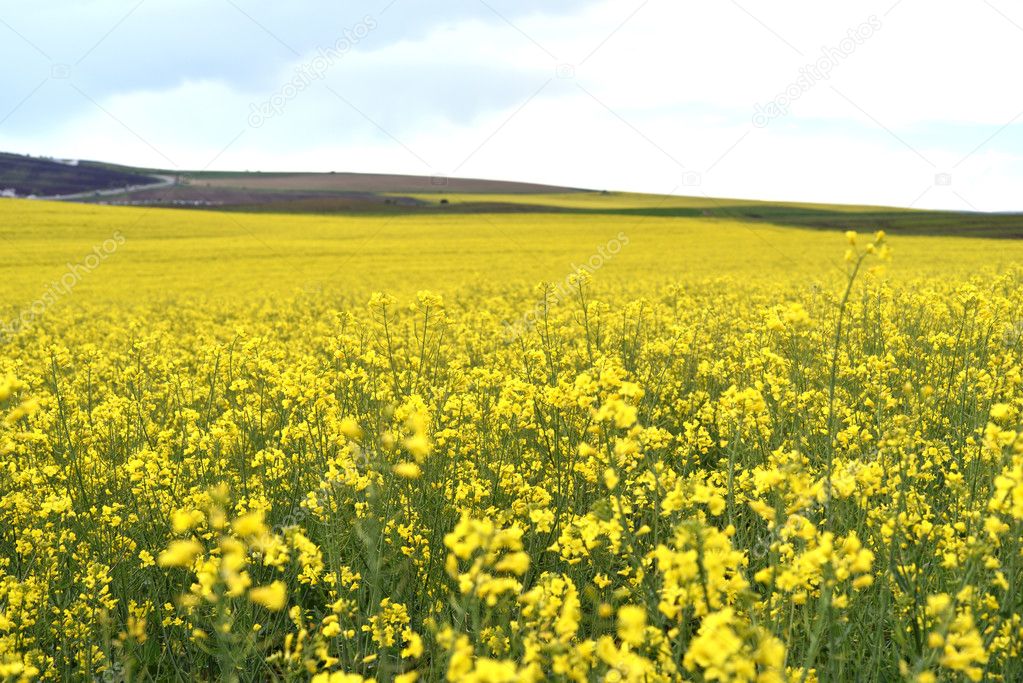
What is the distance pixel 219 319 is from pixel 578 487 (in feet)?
42.0

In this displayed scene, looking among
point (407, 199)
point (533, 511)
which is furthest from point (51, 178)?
point (533, 511)

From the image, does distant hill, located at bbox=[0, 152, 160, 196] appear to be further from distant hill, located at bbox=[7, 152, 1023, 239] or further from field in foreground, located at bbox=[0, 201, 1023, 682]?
field in foreground, located at bbox=[0, 201, 1023, 682]

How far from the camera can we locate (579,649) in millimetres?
1720

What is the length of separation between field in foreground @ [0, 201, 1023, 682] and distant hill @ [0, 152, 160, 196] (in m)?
69.4

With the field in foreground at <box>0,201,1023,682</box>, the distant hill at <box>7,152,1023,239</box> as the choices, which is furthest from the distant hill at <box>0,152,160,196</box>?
the field in foreground at <box>0,201,1023,682</box>

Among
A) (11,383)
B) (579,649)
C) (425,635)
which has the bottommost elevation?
(425,635)

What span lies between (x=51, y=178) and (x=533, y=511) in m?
85.7

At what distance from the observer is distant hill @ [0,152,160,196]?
68.8 meters

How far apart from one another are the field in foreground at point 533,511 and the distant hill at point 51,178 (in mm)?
69422

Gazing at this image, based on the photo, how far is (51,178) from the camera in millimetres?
74188

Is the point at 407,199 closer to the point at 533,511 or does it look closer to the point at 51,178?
the point at 51,178

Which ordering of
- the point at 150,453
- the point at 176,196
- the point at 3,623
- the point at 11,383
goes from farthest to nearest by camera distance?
1. the point at 176,196
2. the point at 150,453
3. the point at 3,623
4. the point at 11,383

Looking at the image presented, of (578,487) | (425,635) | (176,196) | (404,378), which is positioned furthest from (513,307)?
(176,196)

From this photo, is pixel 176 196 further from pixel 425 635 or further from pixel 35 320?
pixel 425 635
